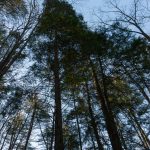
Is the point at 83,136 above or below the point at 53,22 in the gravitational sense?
below

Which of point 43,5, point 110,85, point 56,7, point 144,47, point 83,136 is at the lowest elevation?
point 83,136

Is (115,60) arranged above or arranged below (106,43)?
below

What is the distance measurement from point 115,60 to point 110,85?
1.46 metres

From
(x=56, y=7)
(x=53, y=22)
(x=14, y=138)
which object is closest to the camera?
(x=53, y=22)

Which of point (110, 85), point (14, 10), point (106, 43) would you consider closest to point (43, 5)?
point (14, 10)

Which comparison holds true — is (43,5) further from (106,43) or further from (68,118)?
(68,118)

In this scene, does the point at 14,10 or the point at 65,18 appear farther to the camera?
the point at 65,18

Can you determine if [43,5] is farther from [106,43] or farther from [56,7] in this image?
[106,43]

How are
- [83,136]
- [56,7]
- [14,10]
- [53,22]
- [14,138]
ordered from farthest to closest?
[14,138] < [83,136] < [56,7] < [53,22] < [14,10]

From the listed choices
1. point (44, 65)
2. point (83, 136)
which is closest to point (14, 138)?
point (83, 136)

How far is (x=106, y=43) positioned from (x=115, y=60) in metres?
1.08

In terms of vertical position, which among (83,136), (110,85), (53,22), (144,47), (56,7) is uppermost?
(56,7)

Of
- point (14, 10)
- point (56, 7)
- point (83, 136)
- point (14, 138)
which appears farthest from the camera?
point (14, 138)

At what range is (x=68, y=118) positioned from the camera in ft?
47.5
